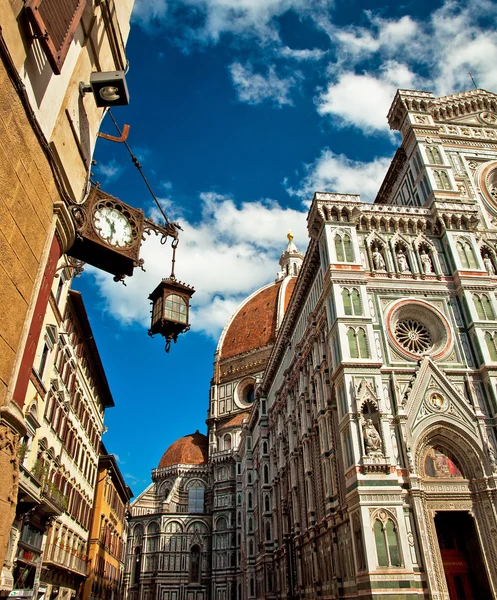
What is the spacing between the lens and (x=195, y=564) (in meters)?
63.2

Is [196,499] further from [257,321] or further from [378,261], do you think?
[378,261]

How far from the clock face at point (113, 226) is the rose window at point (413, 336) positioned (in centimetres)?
1938

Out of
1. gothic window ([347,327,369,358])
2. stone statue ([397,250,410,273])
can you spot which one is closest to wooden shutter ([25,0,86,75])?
gothic window ([347,327,369,358])

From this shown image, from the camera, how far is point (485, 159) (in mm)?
32688

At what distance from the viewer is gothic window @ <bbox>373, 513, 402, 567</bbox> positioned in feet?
64.4

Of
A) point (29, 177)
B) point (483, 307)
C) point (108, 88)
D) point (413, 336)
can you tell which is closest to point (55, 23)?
point (108, 88)

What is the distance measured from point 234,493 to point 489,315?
47.5 metres

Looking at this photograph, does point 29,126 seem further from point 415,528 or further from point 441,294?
point 441,294

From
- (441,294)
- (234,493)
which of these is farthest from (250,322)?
(441,294)

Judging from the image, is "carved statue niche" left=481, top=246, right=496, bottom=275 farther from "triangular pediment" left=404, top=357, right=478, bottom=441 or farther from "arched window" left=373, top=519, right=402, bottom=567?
"arched window" left=373, top=519, right=402, bottom=567

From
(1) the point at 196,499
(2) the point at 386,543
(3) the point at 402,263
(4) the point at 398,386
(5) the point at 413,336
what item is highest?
(3) the point at 402,263

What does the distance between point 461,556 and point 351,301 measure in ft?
39.4

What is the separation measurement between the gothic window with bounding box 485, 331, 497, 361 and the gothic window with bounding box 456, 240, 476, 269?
4080mm

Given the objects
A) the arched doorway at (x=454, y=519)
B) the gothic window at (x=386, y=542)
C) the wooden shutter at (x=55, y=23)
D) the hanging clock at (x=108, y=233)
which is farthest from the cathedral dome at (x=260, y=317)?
the wooden shutter at (x=55, y=23)
